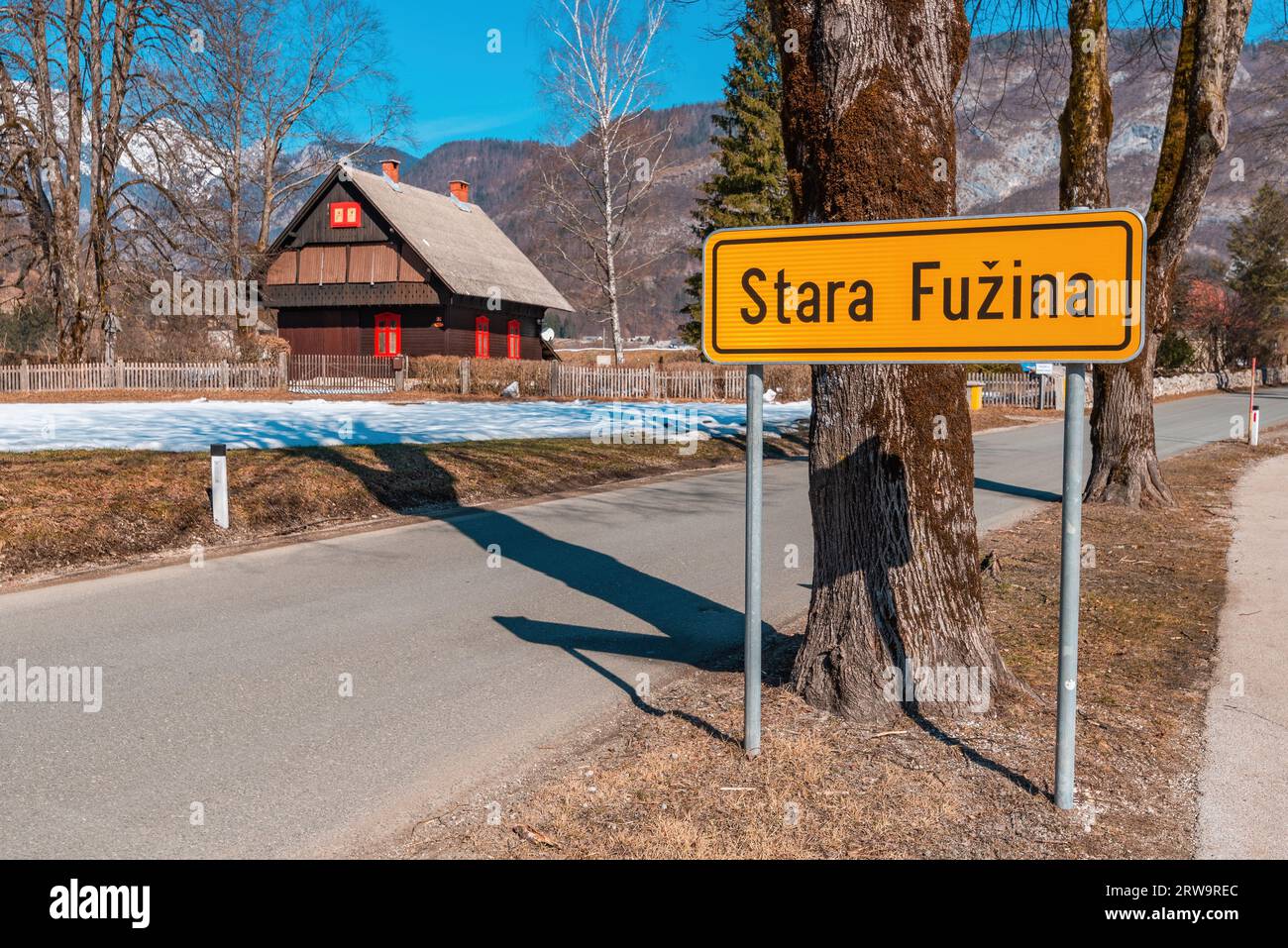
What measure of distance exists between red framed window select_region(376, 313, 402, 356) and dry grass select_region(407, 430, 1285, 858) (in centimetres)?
4154

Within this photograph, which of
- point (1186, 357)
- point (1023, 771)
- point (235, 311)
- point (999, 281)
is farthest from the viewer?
point (1186, 357)

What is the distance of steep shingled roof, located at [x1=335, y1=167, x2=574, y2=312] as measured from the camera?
44219 millimetres

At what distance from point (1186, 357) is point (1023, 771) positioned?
66156 millimetres

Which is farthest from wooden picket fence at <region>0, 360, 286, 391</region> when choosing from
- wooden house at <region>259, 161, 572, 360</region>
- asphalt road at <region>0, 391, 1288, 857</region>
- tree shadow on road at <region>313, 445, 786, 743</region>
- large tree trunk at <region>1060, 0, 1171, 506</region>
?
large tree trunk at <region>1060, 0, 1171, 506</region>

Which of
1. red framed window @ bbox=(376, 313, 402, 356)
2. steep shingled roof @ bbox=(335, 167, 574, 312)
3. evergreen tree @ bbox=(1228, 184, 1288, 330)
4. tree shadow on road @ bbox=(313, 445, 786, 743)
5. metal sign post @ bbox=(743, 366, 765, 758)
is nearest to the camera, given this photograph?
metal sign post @ bbox=(743, 366, 765, 758)

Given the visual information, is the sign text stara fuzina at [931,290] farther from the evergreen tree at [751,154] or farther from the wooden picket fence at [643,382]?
the evergreen tree at [751,154]

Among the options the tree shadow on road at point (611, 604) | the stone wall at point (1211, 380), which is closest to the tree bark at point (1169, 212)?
the tree shadow on road at point (611, 604)

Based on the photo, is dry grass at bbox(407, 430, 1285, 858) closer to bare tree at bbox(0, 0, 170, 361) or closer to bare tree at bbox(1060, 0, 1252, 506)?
bare tree at bbox(1060, 0, 1252, 506)

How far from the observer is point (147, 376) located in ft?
111

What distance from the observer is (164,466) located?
11773mm

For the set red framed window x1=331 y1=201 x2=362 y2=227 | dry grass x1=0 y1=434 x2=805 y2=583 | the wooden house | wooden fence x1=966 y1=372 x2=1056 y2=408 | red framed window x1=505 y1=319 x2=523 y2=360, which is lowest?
dry grass x1=0 y1=434 x2=805 y2=583

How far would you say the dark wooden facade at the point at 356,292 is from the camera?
44.7 meters

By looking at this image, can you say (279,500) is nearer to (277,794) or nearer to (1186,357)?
(277,794)
